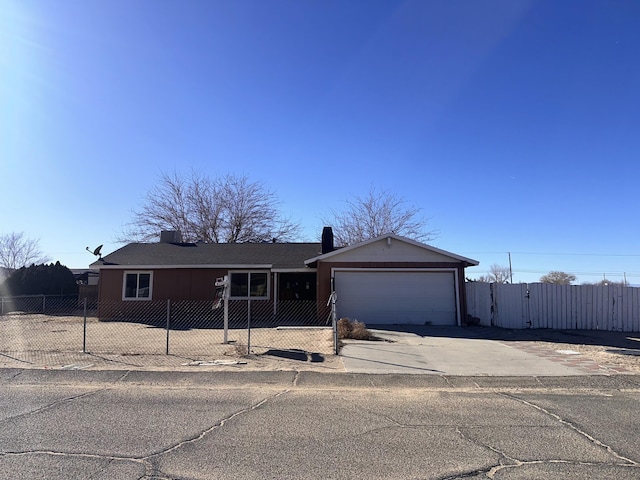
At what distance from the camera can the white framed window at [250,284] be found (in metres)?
20.2

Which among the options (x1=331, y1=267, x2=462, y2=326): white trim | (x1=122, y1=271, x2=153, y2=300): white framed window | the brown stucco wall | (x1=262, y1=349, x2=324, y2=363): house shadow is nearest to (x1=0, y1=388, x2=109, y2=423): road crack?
(x1=262, y1=349, x2=324, y2=363): house shadow

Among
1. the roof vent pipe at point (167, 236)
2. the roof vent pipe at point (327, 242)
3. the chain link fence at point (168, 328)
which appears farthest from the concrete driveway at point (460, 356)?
the roof vent pipe at point (167, 236)

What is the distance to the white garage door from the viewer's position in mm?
17297

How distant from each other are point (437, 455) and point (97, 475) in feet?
10.1

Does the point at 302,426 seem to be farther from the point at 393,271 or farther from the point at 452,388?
the point at 393,271

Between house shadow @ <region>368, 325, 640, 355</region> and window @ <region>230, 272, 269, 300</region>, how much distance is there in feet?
19.9

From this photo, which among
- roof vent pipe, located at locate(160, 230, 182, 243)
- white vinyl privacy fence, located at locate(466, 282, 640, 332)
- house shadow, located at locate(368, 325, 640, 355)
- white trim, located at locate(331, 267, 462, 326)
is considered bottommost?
house shadow, located at locate(368, 325, 640, 355)

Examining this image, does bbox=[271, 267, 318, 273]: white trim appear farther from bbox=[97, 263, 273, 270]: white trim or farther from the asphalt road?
the asphalt road


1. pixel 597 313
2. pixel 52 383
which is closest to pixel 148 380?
pixel 52 383

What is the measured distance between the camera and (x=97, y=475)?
12.3 feet

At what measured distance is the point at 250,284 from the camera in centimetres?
2030

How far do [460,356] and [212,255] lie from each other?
14.0 metres

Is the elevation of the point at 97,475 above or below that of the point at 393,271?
below

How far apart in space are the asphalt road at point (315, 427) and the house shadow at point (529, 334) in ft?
20.0
